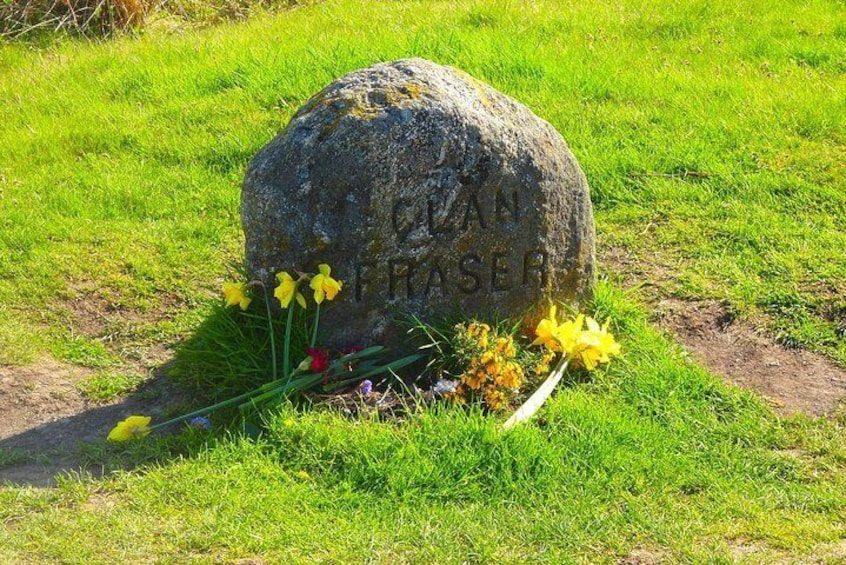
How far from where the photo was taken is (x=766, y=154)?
760 centimetres

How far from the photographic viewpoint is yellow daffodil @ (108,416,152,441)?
509cm

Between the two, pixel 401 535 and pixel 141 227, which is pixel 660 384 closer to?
pixel 401 535

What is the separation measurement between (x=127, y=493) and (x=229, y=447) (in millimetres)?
460

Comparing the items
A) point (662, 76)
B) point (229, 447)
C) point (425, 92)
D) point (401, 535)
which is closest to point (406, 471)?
point (401, 535)

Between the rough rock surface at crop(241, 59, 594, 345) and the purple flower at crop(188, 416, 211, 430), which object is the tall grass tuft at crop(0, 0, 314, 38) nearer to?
the rough rock surface at crop(241, 59, 594, 345)

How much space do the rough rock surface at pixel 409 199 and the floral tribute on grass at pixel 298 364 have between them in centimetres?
9

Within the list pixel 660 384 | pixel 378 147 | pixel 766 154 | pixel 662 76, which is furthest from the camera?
pixel 662 76

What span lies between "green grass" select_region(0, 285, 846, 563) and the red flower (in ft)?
0.64

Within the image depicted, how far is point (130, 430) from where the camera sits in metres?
5.11

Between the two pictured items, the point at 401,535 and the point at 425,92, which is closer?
the point at 401,535

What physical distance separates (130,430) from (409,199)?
1524 millimetres

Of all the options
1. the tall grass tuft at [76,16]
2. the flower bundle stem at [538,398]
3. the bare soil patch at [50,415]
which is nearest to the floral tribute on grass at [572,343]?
the flower bundle stem at [538,398]

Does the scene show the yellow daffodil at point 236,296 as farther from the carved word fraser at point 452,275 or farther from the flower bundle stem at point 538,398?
the flower bundle stem at point 538,398

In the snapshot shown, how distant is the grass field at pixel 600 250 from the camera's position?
459 cm
